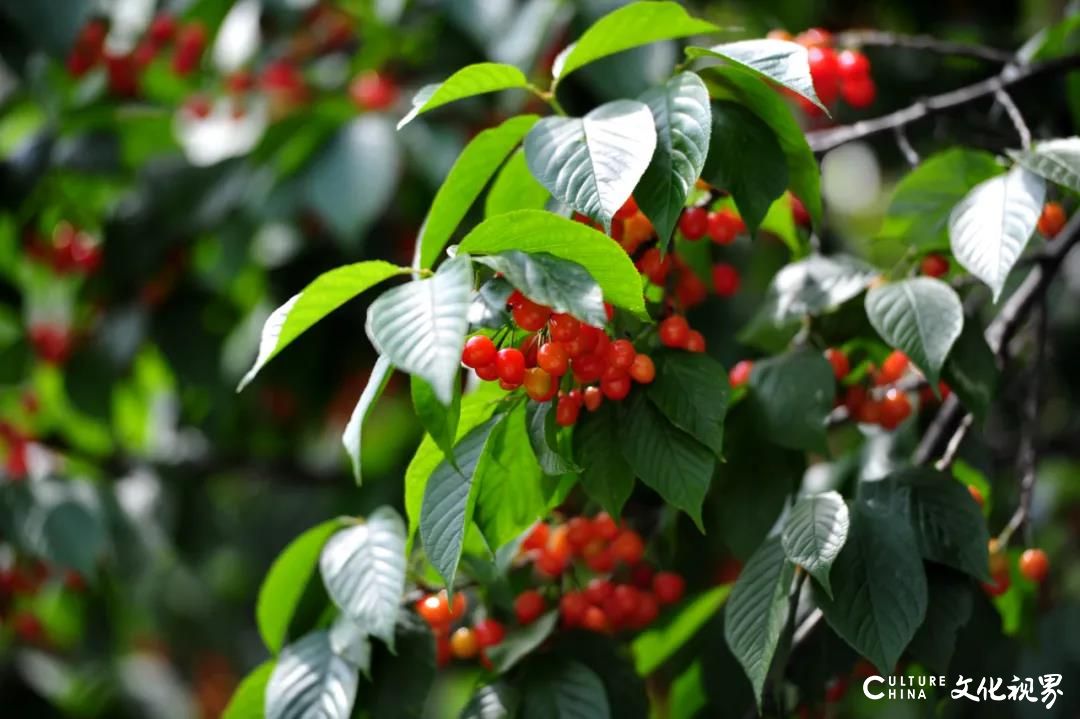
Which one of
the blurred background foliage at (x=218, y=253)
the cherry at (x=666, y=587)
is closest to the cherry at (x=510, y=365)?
the cherry at (x=666, y=587)

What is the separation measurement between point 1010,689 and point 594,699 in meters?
0.46

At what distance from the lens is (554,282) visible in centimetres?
85

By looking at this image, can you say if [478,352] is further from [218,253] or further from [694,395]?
[218,253]

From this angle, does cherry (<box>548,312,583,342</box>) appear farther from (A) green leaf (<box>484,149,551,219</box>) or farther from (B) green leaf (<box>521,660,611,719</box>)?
(B) green leaf (<box>521,660,611,719</box>)

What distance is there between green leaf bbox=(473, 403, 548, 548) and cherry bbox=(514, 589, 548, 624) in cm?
23

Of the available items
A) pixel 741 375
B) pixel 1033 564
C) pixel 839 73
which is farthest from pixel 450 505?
pixel 839 73

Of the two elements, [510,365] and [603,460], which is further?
[603,460]

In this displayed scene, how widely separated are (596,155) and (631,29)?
Result: 192 millimetres

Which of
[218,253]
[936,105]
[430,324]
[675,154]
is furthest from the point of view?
[218,253]

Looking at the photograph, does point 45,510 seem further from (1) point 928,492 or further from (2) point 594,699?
(1) point 928,492

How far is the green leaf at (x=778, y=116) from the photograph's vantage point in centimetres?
107

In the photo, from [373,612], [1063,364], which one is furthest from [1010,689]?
[1063,364]

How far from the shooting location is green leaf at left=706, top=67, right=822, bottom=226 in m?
1.07

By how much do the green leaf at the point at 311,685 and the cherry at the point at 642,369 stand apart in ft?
1.33
